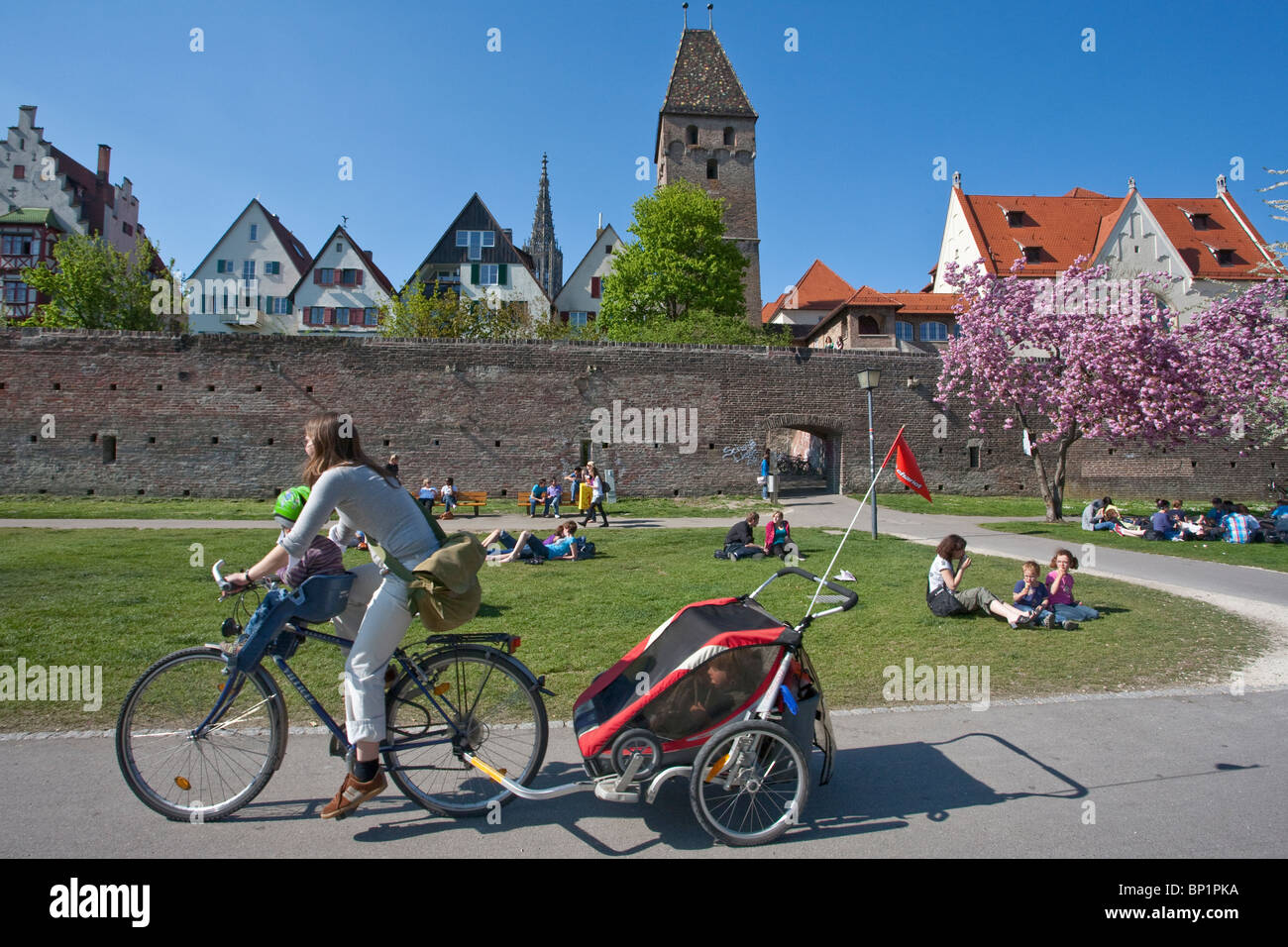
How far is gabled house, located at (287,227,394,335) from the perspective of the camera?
4525 cm

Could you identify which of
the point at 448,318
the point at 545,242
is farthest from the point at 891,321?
the point at 545,242

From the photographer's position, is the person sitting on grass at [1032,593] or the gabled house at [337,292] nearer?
the person sitting on grass at [1032,593]

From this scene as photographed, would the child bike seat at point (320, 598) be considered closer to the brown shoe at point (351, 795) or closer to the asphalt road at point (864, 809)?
the brown shoe at point (351, 795)

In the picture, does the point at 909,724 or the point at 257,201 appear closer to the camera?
the point at 909,724

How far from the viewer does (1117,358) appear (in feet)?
66.2

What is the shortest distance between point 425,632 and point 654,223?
1446 inches

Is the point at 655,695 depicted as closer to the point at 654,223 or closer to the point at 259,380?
the point at 259,380

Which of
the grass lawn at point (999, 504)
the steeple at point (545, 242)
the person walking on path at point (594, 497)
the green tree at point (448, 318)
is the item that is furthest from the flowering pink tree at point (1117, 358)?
the steeple at point (545, 242)

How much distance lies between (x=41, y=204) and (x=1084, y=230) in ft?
215

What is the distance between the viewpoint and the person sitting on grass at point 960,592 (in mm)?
7879

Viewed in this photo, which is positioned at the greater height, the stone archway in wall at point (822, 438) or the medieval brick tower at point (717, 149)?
the medieval brick tower at point (717, 149)

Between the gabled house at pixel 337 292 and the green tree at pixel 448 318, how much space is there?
439cm

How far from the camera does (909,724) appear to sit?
4984 millimetres
